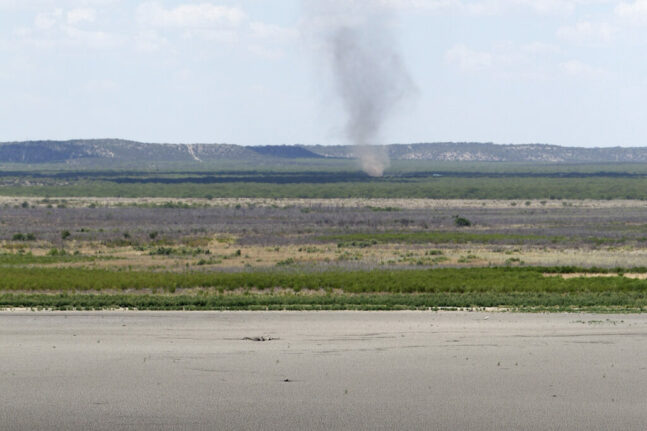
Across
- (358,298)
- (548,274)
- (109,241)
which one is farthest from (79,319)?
(109,241)

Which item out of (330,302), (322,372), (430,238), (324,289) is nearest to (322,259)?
(324,289)

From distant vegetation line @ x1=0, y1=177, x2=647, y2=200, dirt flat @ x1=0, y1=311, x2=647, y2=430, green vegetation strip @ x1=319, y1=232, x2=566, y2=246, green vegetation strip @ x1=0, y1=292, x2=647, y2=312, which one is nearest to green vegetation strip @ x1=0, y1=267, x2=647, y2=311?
green vegetation strip @ x1=0, y1=292, x2=647, y2=312

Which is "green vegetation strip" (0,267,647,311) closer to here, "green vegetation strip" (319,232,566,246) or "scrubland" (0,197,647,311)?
"scrubland" (0,197,647,311)

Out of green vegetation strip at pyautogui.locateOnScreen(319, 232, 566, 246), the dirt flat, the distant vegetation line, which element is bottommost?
the dirt flat

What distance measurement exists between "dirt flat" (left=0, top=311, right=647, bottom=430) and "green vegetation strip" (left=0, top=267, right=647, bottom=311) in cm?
263

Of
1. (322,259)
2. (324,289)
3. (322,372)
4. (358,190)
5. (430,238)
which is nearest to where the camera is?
(322,372)

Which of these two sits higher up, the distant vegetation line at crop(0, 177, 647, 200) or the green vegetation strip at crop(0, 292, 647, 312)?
the distant vegetation line at crop(0, 177, 647, 200)

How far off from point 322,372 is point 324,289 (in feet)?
50.9

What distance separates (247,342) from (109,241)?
129ft

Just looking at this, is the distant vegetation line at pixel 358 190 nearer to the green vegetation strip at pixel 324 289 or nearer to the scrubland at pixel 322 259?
the scrubland at pixel 322 259

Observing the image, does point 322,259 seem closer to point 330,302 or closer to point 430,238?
point 430,238

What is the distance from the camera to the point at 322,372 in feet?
68.8

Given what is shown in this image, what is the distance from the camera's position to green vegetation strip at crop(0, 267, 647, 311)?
103 feet

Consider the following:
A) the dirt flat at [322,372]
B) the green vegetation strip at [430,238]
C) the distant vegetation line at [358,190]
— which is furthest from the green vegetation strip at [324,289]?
the distant vegetation line at [358,190]
